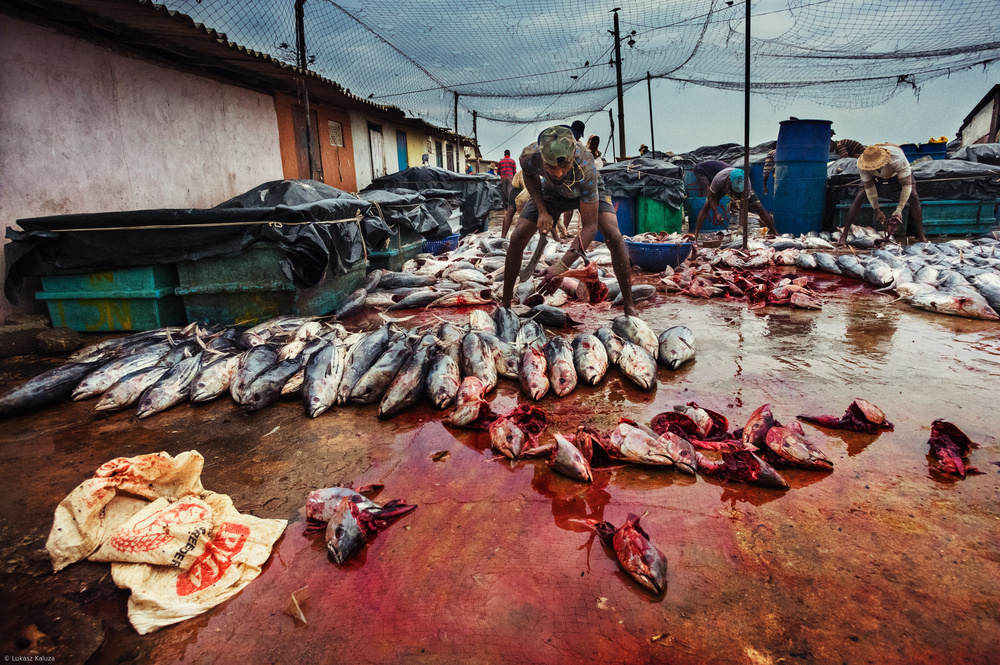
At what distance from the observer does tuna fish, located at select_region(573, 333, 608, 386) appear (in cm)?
386

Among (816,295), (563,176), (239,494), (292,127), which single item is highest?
(292,127)

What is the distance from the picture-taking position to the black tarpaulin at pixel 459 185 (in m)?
13.9

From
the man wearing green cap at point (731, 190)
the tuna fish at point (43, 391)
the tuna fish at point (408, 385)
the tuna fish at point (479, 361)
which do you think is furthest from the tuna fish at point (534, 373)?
the man wearing green cap at point (731, 190)

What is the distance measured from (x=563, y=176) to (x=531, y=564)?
12.1 feet

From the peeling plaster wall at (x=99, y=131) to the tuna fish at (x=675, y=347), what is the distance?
714 cm

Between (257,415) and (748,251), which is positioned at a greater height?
(748,251)

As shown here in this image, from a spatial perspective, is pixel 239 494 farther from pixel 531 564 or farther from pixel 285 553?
pixel 531 564

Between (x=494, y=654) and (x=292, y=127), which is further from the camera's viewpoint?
(x=292, y=127)

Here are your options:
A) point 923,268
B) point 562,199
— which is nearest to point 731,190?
point 923,268

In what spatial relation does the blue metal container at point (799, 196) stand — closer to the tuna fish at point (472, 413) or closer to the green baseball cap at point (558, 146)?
the green baseball cap at point (558, 146)

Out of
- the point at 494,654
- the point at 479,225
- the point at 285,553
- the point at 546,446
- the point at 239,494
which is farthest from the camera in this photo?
the point at 479,225

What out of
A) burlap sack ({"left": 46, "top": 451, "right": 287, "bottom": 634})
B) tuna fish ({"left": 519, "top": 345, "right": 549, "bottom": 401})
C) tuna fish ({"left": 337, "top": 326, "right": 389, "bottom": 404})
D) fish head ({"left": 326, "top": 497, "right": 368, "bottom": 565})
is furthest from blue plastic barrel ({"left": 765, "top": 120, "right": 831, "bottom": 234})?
burlap sack ({"left": 46, "top": 451, "right": 287, "bottom": 634})

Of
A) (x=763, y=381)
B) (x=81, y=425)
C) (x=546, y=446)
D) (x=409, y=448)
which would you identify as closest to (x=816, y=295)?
(x=763, y=381)

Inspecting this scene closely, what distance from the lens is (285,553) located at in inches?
87.4
